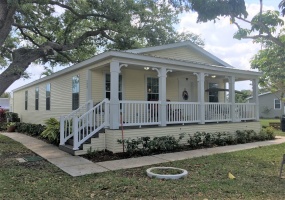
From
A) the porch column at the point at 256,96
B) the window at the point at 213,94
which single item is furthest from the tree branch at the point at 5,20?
Result: the porch column at the point at 256,96

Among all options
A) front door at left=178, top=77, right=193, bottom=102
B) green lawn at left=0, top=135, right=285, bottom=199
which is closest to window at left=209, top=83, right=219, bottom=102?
front door at left=178, top=77, right=193, bottom=102

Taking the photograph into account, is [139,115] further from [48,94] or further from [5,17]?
[48,94]

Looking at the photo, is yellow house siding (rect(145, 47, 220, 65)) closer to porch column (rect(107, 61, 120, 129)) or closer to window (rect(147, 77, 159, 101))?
window (rect(147, 77, 159, 101))

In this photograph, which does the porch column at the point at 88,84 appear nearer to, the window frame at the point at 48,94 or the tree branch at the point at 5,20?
the tree branch at the point at 5,20

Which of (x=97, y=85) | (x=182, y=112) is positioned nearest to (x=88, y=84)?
(x=97, y=85)

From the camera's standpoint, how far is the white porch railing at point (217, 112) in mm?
11953

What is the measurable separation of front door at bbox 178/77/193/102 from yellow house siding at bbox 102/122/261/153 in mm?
2717

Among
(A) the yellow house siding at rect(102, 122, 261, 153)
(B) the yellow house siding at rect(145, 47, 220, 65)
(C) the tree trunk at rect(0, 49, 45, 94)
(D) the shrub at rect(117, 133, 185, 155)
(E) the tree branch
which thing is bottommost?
(D) the shrub at rect(117, 133, 185, 155)

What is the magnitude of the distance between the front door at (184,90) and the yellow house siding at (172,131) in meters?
2.72

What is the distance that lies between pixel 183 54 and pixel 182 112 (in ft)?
11.1

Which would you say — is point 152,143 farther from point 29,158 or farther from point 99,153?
point 29,158

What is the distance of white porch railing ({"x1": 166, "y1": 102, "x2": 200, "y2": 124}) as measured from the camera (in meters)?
10.6

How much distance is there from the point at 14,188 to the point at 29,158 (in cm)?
325

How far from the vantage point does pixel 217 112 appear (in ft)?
40.0
